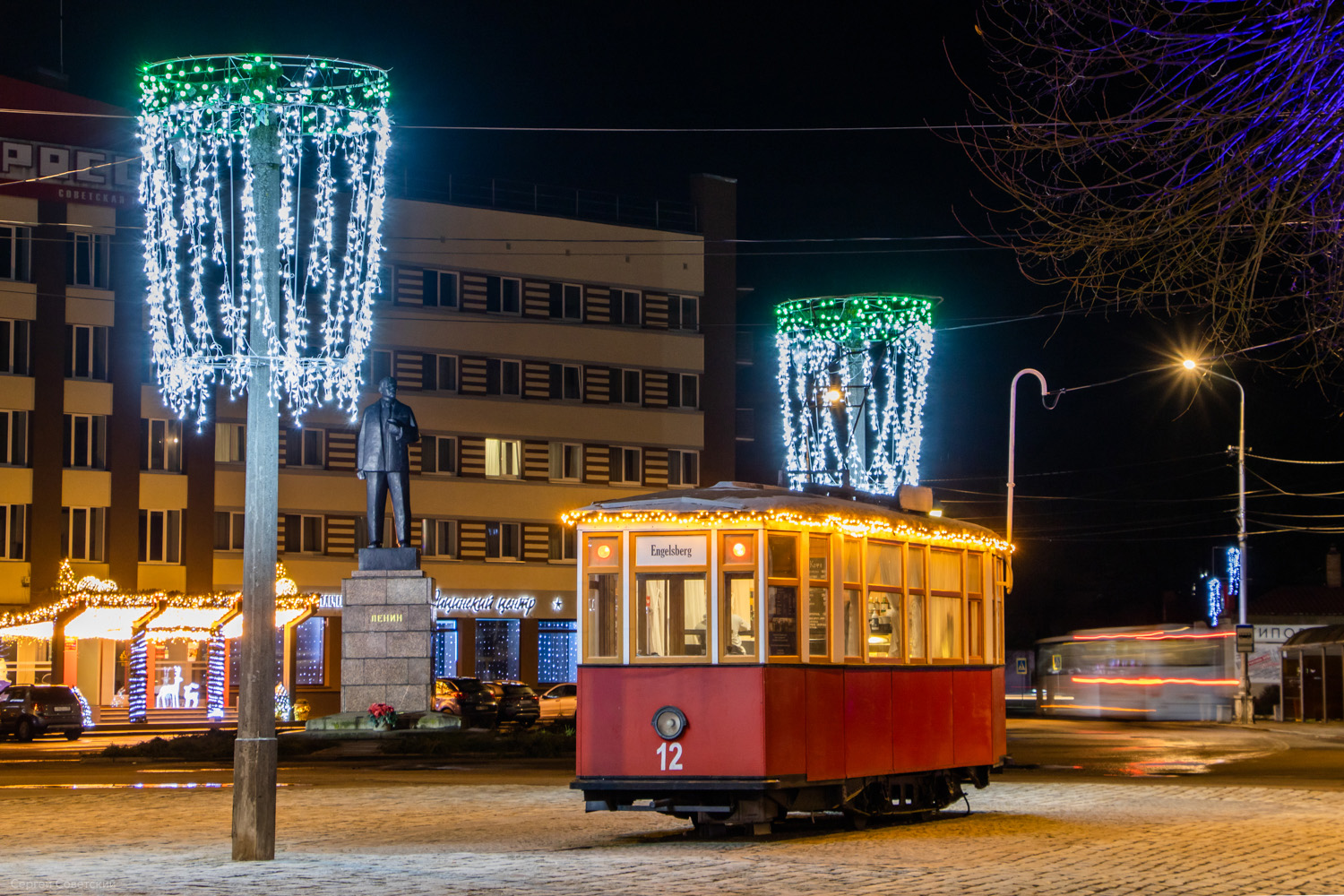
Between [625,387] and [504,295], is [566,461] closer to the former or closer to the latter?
[625,387]

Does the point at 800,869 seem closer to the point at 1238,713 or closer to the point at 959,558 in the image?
the point at 959,558

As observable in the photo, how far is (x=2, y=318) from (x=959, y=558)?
128 ft

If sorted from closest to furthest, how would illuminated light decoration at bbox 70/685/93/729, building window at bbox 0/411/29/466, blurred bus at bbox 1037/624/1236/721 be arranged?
illuminated light decoration at bbox 70/685/93/729
blurred bus at bbox 1037/624/1236/721
building window at bbox 0/411/29/466

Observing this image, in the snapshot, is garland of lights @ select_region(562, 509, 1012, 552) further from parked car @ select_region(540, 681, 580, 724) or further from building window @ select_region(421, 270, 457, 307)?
building window @ select_region(421, 270, 457, 307)

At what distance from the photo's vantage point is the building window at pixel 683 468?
60844mm

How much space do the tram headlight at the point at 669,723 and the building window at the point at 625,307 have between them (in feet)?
149

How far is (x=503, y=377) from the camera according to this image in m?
57.4

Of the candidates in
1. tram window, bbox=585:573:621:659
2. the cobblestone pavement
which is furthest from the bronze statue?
tram window, bbox=585:573:621:659

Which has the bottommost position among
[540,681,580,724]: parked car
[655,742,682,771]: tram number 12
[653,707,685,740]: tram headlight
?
[540,681,580,724]: parked car

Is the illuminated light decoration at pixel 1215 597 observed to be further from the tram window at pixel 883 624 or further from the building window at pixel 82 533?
the tram window at pixel 883 624

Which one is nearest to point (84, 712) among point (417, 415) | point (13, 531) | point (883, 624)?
point (13, 531)

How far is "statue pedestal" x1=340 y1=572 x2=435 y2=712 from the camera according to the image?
29.9 metres

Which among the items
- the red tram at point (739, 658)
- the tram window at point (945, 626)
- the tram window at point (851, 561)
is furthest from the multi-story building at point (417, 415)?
the tram window at point (851, 561)

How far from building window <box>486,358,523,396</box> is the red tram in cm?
4195
